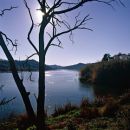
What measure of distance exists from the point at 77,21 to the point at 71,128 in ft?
11.2

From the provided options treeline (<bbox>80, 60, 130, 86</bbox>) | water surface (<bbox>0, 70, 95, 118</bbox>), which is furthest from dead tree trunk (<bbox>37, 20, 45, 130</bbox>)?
treeline (<bbox>80, 60, 130, 86</bbox>)

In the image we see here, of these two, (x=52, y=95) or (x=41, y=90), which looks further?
(x=52, y=95)

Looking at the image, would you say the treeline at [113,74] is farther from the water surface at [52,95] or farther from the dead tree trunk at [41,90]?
the dead tree trunk at [41,90]

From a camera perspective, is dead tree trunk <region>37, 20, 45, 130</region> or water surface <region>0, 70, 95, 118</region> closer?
dead tree trunk <region>37, 20, 45, 130</region>

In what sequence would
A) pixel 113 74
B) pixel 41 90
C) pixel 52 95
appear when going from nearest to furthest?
pixel 41 90 < pixel 52 95 < pixel 113 74

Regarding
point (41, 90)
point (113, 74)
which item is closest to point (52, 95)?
point (113, 74)

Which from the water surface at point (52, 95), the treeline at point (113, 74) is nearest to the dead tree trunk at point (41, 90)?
the water surface at point (52, 95)

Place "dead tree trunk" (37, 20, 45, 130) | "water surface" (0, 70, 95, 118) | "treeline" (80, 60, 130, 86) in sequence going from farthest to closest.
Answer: "treeline" (80, 60, 130, 86)
"water surface" (0, 70, 95, 118)
"dead tree trunk" (37, 20, 45, 130)

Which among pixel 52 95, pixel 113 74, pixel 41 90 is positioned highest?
pixel 113 74

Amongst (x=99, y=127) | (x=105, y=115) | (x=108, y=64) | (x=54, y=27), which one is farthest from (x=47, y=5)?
(x=108, y=64)

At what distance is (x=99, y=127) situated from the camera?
1069 cm

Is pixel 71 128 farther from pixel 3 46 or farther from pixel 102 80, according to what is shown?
pixel 102 80

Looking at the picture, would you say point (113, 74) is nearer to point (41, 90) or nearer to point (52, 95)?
point (52, 95)

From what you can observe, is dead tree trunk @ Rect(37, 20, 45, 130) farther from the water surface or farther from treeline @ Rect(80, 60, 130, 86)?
treeline @ Rect(80, 60, 130, 86)
